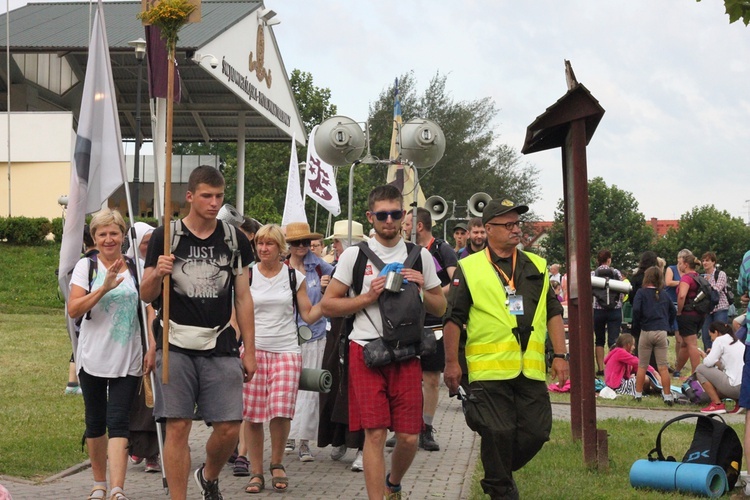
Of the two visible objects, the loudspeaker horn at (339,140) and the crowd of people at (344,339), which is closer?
the crowd of people at (344,339)

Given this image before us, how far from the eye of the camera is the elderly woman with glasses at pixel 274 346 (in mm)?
8578

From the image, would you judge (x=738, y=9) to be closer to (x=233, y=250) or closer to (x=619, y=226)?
(x=233, y=250)

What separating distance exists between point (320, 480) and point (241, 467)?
70cm

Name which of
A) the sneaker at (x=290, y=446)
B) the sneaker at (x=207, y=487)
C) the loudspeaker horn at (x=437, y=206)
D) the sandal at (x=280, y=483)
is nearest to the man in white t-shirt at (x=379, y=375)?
the sneaker at (x=207, y=487)

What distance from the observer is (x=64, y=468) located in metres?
8.98

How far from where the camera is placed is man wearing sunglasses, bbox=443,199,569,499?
271 inches

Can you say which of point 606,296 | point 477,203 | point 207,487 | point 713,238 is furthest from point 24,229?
point 713,238

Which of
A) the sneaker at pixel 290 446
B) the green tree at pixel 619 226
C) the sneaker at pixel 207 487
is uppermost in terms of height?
the green tree at pixel 619 226

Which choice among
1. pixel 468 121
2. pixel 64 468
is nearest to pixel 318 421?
pixel 64 468

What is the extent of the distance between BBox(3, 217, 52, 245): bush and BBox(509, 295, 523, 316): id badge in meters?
29.0

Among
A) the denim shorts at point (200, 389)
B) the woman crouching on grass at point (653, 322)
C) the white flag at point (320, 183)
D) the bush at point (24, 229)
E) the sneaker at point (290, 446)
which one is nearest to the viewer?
the denim shorts at point (200, 389)

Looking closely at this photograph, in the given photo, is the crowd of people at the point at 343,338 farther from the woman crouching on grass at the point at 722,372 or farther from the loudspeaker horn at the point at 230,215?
the woman crouching on grass at the point at 722,372

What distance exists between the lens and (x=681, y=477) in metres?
8.05

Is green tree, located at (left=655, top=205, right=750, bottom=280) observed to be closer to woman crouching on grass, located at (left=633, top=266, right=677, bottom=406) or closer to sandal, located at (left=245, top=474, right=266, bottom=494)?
woman crouching on grass, located at (left=633, top=266, right=677, bottom=406)
